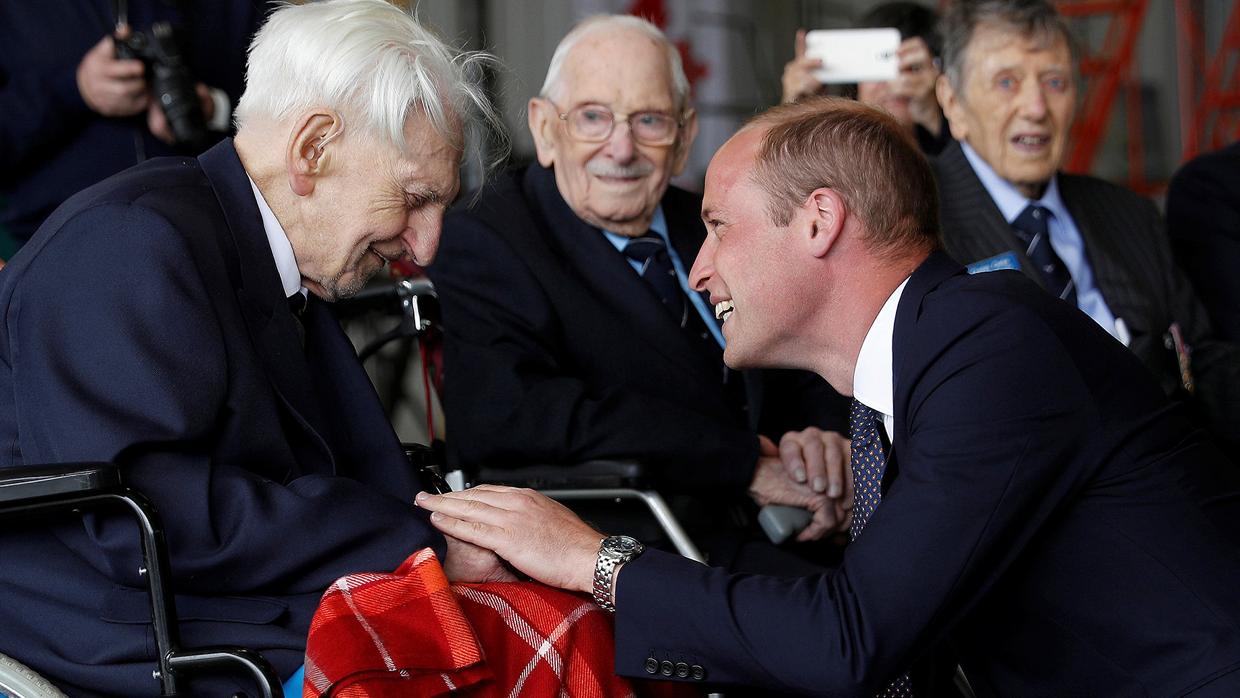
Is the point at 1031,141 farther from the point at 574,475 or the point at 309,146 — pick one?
the point at 309,146

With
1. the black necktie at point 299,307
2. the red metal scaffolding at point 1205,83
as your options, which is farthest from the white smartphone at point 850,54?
the red metal scaffolding at point 1205,83

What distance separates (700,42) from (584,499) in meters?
5.69

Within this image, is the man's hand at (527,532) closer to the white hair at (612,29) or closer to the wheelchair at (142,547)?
the wheelchair at (142,547)

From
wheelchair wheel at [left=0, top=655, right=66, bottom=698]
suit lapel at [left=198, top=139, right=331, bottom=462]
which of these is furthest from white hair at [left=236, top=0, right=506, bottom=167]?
wheelchair wheel at [left=0, top=655, right=66, bottom=698]

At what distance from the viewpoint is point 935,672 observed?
1.91m

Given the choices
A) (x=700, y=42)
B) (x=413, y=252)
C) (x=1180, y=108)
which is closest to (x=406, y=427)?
(x=413, y=252)

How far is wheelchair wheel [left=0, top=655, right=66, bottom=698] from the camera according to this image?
4.92 feet

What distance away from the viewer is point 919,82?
12.8 feet

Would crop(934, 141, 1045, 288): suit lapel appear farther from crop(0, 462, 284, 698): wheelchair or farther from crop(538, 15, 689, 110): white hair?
crop(0, 462, 284, 698): wheelchair

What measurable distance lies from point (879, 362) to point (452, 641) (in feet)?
2.16

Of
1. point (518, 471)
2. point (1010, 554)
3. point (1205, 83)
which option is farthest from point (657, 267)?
point (1205, 83)

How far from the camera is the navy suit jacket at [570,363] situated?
2555 millimetres

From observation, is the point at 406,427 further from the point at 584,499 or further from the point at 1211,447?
the point at 1211,447

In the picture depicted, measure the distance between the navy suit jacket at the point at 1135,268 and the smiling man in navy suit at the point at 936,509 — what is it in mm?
1345
